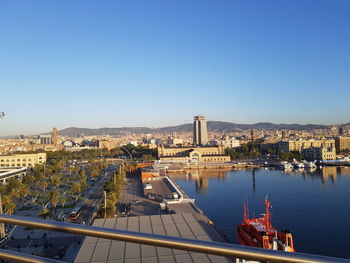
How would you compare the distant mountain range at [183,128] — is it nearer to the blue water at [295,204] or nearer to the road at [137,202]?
the blue water at [295,204]

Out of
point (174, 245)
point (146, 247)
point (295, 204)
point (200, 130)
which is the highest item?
point (200, 130)

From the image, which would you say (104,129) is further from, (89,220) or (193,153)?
(89,220)

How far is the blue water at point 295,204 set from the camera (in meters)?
6.52

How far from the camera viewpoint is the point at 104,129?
115438mm

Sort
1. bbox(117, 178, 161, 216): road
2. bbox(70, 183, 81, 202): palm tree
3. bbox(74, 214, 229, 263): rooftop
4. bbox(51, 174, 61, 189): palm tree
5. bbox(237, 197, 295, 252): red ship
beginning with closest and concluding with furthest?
bbox(74, 214, 229, 263): rooftop
bbox(237, 197, 295, 252): red ship
bbox(117, 178, 161, 216): road
bbox(70, 183, 81, 202): palm tree
bbox(51, 174, 61, 189): palm tree

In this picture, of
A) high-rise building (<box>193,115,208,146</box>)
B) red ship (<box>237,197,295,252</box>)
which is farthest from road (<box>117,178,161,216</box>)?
high-rise building (<box>193,115,208,146</box>)

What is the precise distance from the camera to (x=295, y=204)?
9516 mm

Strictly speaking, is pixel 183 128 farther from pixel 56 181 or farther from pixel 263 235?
pixel 263 235

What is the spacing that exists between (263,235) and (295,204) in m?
4.64

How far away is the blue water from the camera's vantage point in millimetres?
6516

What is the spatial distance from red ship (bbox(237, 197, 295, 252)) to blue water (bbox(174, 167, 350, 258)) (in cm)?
66

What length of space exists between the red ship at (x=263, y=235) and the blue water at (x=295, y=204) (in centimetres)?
66

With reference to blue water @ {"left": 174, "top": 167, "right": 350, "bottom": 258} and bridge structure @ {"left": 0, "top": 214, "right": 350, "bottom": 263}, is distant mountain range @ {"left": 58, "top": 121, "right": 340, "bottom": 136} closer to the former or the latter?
blue water @ {"left": 174, "top": 167, "right": 350, "bottom": 258}

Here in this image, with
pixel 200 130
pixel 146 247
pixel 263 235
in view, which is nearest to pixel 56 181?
pixel 263 235
